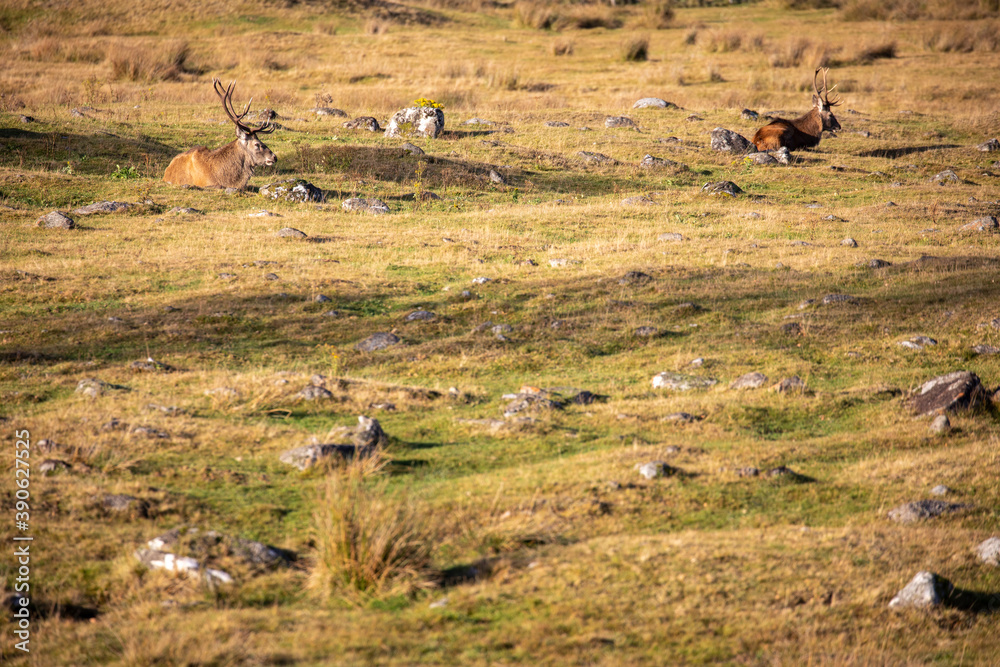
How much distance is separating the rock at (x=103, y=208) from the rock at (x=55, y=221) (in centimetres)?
98

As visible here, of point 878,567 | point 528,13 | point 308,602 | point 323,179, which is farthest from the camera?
point 528,13

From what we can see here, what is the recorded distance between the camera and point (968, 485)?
7555 millimetres

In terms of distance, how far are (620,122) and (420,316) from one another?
19.9 meters

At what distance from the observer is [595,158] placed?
86.3ft

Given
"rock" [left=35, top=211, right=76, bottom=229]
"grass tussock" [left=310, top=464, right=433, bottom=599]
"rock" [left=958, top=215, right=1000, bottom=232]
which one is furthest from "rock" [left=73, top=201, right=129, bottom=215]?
"rock" [left=958, top=215, right=1000, bottom=232]

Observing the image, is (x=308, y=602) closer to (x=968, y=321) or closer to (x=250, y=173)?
(x=968, y=321)

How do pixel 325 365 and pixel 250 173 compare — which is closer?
pixel 325 365

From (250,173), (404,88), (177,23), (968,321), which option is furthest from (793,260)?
(177,23)

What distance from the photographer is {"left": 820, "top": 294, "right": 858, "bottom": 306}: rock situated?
1402cm

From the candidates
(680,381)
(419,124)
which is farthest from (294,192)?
(680,381)

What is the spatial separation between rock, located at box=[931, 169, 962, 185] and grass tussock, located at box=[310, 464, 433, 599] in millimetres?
24258

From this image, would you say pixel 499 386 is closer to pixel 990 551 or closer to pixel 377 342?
pixel 377 342

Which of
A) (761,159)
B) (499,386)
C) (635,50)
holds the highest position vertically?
(635,50)

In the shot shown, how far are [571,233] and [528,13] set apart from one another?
153 feet
